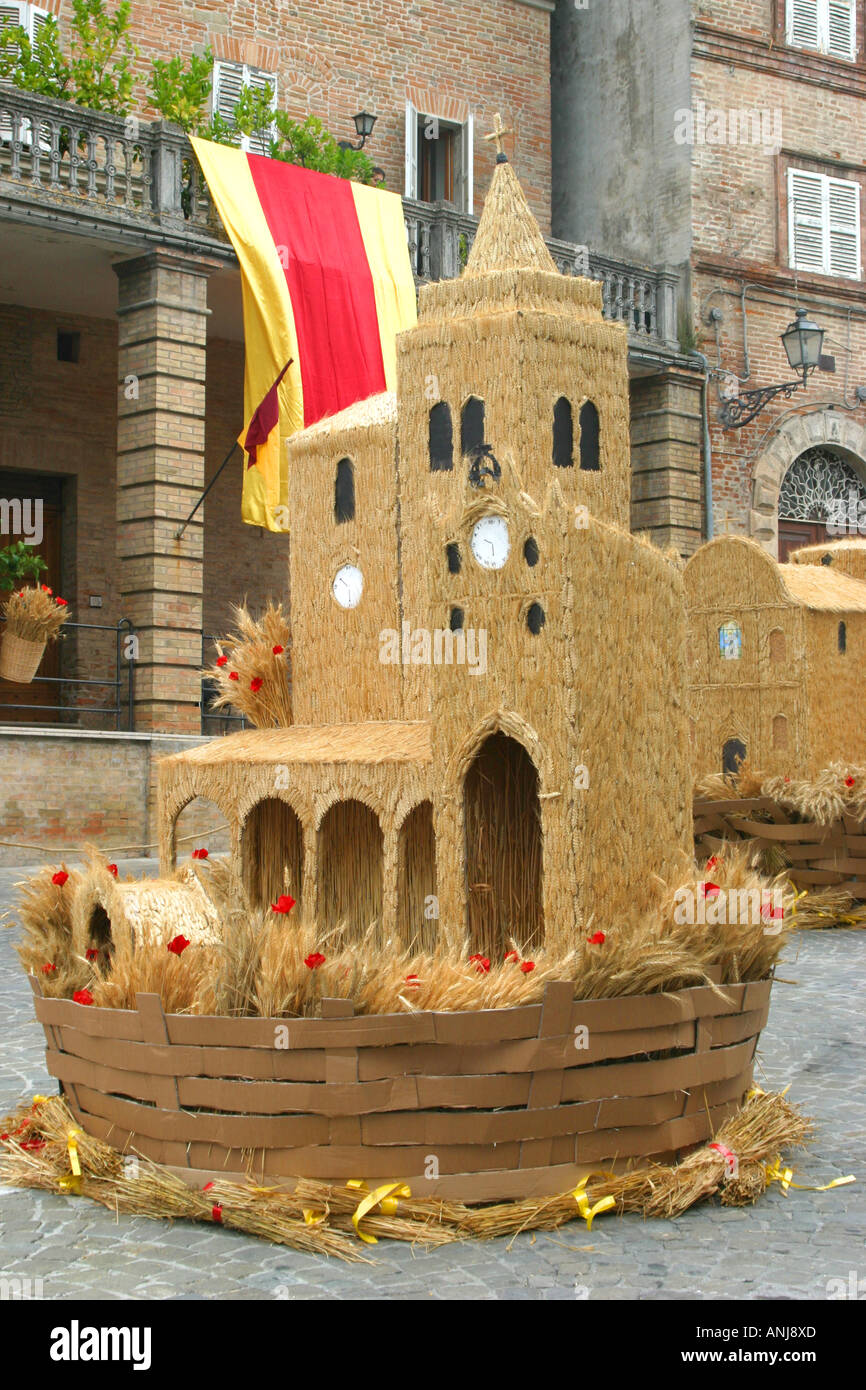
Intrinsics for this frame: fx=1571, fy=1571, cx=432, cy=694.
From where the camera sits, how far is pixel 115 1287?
4152 mm

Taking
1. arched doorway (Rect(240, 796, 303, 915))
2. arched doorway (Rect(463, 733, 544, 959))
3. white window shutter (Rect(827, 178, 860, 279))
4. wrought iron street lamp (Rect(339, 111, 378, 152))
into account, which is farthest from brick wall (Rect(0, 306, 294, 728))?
arched doorway (Rect(463, 733, 544, 959))

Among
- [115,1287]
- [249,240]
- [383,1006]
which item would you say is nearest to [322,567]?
[383,1006]

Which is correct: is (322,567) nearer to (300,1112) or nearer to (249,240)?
(300,1112)

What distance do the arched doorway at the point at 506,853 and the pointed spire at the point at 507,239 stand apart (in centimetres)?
214

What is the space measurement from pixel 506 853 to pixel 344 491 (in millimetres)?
2237

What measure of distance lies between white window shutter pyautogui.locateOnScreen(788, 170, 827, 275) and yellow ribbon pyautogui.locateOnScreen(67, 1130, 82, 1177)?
20.0 metres

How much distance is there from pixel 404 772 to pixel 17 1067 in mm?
2337

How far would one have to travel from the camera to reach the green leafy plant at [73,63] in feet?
50.8

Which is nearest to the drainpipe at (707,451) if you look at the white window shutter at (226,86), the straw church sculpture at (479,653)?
the white window shutter at (226,86)

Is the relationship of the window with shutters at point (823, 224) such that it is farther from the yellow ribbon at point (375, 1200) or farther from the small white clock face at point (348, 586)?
the yellow ribbon at point (375, 1200)

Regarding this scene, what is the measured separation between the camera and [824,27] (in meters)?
23.0

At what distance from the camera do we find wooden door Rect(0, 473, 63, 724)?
61.4ft

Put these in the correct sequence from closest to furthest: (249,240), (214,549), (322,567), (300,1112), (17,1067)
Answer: (300,1112), (17,1067), (322,567), (249,240), (214,549)

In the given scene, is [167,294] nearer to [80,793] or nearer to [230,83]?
[230,83]
